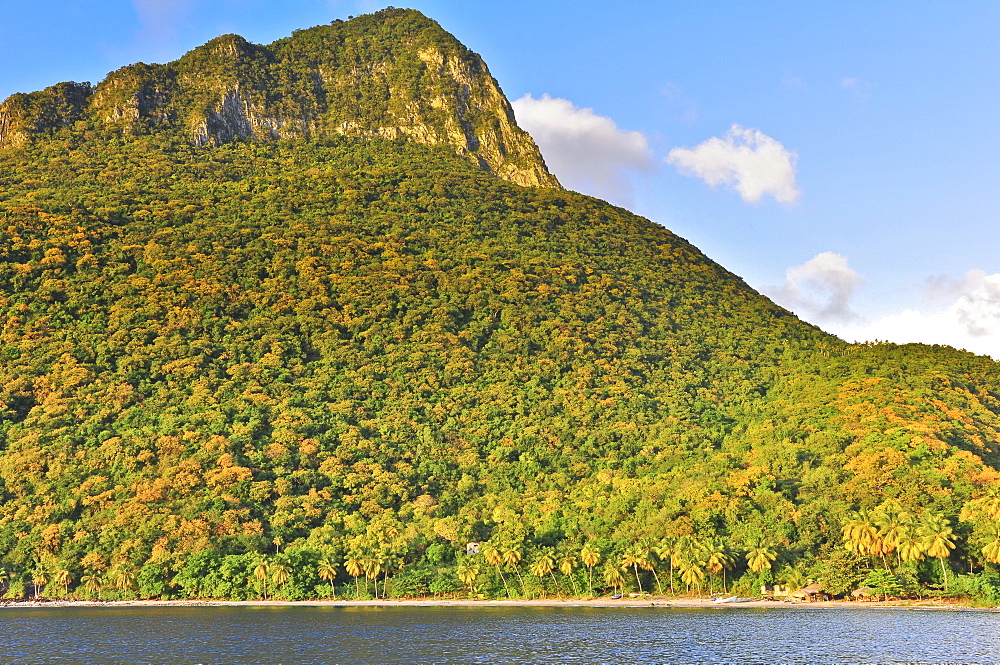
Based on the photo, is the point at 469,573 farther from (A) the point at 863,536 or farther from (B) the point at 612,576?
(A) the point at 863,536

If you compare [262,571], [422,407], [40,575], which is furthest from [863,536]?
[40,575]

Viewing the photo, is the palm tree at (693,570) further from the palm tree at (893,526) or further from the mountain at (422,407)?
the palm tree at (893,526)

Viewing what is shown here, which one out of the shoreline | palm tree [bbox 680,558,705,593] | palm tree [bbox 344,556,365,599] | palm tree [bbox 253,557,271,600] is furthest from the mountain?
the shoreline

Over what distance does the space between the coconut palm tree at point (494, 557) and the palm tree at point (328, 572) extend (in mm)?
16177

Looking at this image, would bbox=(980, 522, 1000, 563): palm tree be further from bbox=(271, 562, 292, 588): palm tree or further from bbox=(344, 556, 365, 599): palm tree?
bbox=(271, 562, 292, 588): palm tree

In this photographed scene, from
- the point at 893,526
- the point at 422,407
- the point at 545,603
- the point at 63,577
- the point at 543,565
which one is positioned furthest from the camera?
the point at 422,407

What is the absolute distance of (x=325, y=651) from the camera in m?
72.1

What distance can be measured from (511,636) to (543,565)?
25.3m

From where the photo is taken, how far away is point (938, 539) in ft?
298

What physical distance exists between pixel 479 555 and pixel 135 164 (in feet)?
430

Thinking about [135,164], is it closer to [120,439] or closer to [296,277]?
[296,277]

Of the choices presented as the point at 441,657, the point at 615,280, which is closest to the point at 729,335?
the point at 615,280

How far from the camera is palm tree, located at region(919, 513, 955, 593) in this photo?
9050 cm

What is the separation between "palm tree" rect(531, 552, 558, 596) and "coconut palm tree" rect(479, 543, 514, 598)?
3.48 m
